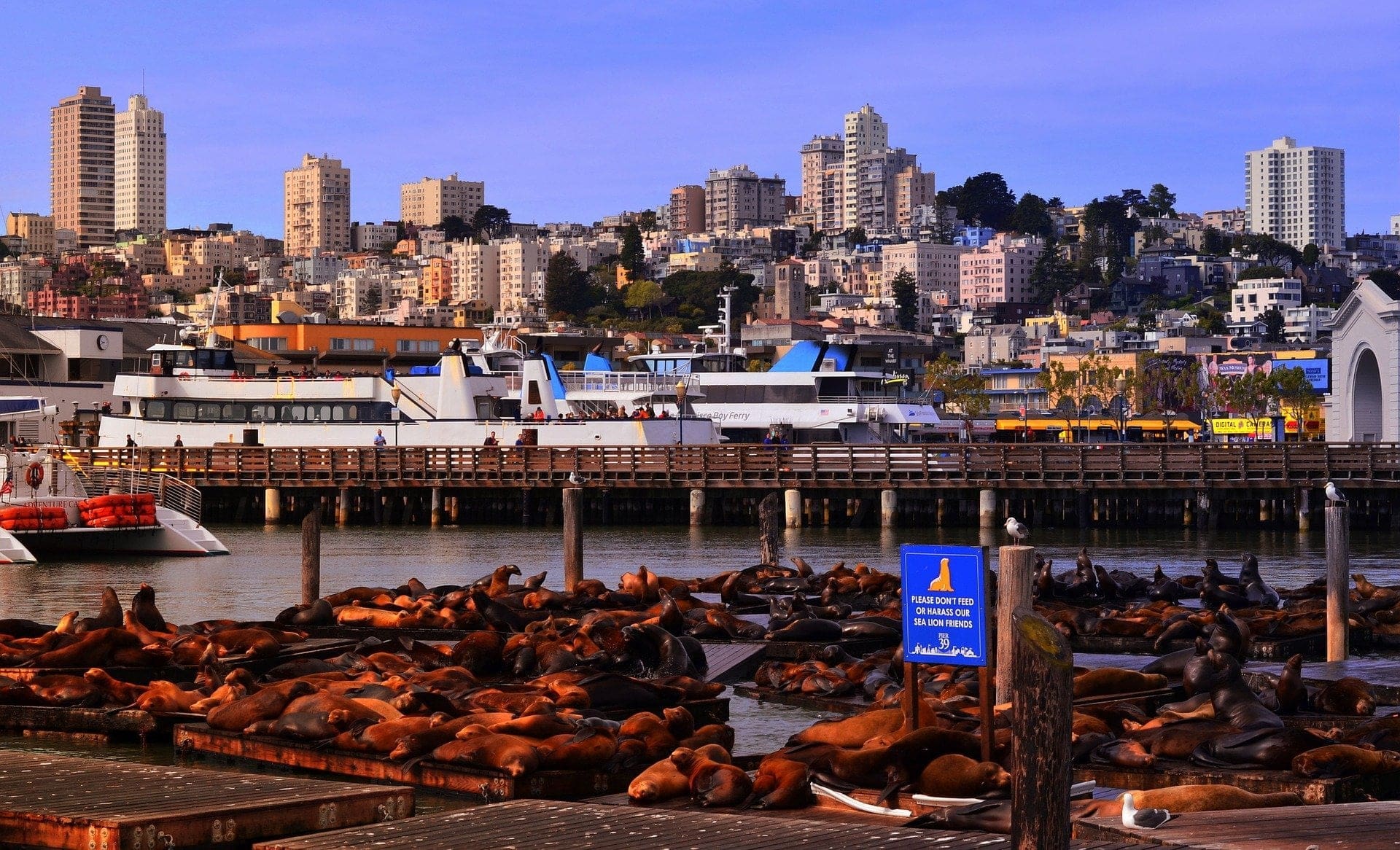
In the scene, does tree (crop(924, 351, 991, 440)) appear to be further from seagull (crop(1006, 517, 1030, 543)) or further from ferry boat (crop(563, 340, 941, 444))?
seagull (crop(1006, 517, 1030, 543))

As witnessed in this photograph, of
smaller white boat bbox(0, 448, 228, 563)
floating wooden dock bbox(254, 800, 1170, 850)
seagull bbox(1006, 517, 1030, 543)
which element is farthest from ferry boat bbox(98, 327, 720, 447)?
floating wooden dock bbox(254, 800, 1170, 850)

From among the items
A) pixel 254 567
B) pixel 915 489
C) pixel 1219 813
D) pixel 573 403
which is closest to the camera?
pixel 1219 813

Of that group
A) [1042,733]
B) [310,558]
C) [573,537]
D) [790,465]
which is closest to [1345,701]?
[1042,733]

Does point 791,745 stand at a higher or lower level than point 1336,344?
lower

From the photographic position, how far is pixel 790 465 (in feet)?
141

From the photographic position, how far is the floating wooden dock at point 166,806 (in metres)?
9.38

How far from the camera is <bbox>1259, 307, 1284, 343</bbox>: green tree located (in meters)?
173

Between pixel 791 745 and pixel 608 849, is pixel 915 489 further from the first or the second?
→ pixel 608 849

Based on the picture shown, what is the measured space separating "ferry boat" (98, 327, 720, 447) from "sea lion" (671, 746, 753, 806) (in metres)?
37.7

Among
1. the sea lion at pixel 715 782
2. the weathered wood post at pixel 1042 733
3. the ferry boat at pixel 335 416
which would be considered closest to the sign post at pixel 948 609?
the sea lion at pixel 715 782

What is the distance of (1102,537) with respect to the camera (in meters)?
39.4

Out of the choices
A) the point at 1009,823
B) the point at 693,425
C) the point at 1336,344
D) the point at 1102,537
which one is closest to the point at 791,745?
the point at 1009,823

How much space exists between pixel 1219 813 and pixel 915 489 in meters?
33.5

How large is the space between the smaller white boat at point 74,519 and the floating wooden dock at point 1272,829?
2614cm
